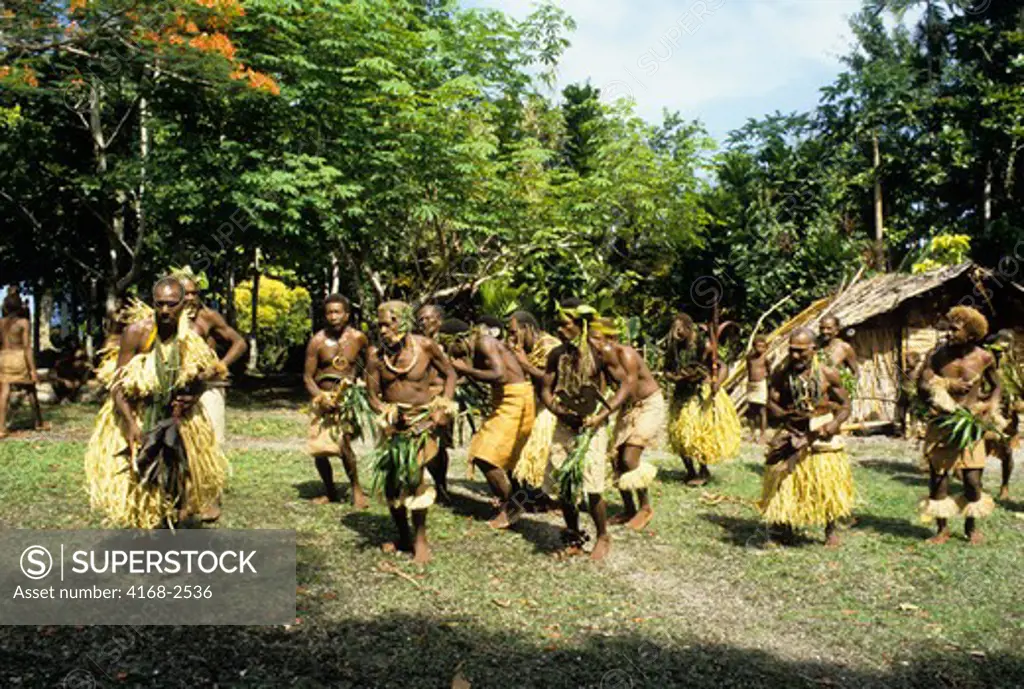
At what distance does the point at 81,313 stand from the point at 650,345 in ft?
60.0

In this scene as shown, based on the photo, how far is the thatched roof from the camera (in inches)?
548

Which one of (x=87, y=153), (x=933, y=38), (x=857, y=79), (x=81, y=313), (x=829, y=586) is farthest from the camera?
(x=857, y=79)

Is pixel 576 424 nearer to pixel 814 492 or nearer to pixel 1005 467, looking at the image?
pixel 814 492

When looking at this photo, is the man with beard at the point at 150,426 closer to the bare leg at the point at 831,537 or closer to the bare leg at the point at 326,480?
the bare leg at the point at 326,480

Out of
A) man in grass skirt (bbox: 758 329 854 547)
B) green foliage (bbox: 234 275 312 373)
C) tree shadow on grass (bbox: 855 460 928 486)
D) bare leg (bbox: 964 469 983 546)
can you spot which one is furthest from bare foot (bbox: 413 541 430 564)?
green foliage (bbox: 234 275 312 373)

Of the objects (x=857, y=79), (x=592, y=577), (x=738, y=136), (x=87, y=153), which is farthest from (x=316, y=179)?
(x=857, y=79)

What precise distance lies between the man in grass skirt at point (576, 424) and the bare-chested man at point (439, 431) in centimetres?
84

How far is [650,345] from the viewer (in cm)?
1895

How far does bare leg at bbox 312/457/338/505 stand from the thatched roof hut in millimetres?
8514

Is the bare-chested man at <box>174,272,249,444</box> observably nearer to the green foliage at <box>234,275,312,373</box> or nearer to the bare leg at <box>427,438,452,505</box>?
the bare leg at <box>427,438,452,505</box>

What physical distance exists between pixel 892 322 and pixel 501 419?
33.3 ft

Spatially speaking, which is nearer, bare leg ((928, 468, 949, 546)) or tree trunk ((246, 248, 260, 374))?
bare leg ((928, 468, 949, 546))

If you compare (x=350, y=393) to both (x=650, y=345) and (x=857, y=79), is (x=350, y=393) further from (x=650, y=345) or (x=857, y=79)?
(x=857, y=79)

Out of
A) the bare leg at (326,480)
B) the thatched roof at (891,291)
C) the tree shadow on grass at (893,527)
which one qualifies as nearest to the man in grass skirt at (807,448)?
the tree shadow on grass at (893,527)
